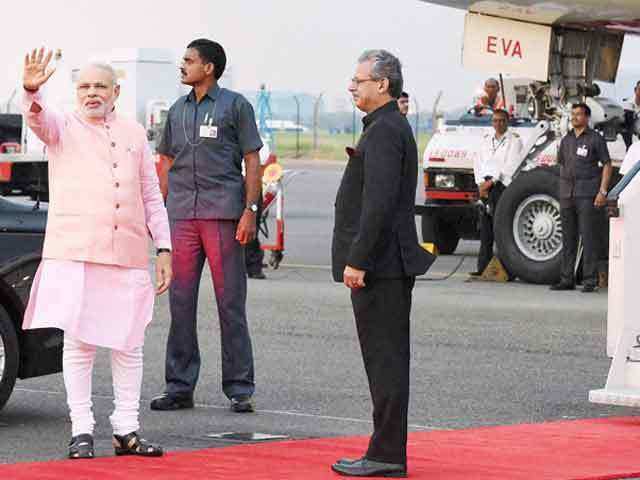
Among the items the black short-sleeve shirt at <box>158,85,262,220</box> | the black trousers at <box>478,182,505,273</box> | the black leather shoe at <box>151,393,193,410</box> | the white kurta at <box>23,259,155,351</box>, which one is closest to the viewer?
the white kurta at <box>23,259,155,351</box>

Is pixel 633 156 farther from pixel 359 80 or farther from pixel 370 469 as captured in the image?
pixel 370 469

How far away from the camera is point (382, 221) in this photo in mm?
8234

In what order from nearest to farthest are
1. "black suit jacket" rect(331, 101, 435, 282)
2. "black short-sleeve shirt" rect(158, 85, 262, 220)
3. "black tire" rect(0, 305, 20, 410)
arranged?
"black suit jacket" rect(331, 101, 435, 282) < "black tire" rect(0, 305, 20, 410) < "black short-sleeve shirt" rect(158, 85, 262, 220)

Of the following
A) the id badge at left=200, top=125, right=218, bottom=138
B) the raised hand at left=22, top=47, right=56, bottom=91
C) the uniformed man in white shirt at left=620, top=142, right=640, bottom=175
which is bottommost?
the uniformed man in white shirt at left=620, top=142, right=640, bottom=175

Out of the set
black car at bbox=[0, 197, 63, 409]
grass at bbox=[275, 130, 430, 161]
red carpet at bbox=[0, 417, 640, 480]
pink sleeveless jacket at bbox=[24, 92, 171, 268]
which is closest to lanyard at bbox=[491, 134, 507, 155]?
red carpet at bbox=[0, 417, 640, 480]

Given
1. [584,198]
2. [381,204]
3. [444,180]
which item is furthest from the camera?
[444,180]

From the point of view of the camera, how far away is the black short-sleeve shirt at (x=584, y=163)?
59.6ft

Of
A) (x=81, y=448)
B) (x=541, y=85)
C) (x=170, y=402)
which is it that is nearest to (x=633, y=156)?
(x=170, y=402)

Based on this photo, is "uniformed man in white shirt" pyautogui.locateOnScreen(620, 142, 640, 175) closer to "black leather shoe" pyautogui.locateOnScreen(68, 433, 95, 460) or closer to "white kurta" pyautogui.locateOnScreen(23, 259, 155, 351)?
"white kurta" pyautogui.locateOnScreen(23, 259, 155, 351)

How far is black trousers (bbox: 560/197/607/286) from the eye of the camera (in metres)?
18.1

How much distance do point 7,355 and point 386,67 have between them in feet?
8.35

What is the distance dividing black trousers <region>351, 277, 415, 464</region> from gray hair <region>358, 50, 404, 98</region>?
814mm

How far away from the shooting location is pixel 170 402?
10492 millimetres

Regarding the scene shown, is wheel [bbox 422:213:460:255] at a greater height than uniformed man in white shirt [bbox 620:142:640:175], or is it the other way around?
uniformed man in white shirt [bbox 620:142:640:175]
